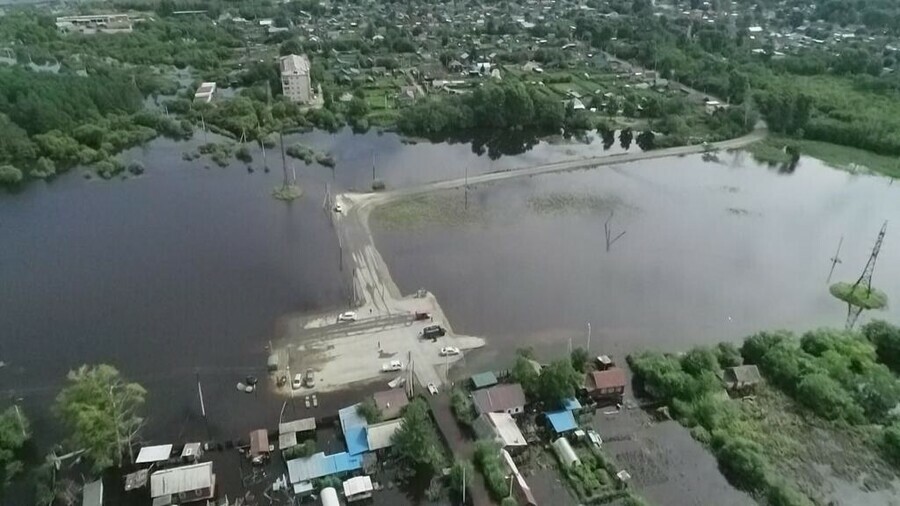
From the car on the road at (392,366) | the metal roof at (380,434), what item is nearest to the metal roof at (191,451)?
the metal roof at (380,434)

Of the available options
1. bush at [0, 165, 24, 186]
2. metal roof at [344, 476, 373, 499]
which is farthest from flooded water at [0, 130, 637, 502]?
metal roof at [344, 476, 373, 499]

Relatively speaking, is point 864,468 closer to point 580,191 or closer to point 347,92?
point 580,191

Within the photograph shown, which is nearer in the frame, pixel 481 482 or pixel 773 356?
pixel 481 482

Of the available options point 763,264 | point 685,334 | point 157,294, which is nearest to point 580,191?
point 763,264

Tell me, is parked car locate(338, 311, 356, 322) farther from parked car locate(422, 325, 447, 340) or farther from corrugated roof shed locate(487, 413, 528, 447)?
corrugated roof shed locate(487, 413, 528, 447)

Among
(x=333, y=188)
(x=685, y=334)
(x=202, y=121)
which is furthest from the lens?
(x=202, y=121)
